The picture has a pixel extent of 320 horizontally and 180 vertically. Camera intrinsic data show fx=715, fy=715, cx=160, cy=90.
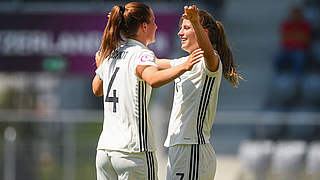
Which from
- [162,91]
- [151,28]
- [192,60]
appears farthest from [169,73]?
[162,91]

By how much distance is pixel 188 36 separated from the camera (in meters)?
3.88

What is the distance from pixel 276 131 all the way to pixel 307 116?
0.43 metres

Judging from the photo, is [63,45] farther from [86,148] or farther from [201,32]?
[201,32]

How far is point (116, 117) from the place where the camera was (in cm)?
373

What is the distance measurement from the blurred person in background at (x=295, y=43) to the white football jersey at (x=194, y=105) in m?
7.08

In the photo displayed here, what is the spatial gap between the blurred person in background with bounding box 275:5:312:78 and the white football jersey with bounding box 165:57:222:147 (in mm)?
7079

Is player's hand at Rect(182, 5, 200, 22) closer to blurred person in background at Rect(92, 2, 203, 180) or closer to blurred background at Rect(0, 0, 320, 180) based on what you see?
blurred person in background at Rect(92, 2, 203, 180)

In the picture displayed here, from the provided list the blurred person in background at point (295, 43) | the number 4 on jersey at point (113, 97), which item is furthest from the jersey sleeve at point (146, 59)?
the blurred person in background at point (295, 43)

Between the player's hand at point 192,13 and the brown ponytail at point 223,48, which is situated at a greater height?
the player's hand at point 192,13

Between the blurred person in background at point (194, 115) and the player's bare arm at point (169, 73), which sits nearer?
the player's bare arm at point (169, 73)

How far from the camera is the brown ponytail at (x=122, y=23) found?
12.3ft

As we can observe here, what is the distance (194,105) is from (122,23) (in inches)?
23.2

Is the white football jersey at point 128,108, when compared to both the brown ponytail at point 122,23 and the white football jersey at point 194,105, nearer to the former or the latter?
the brown ponytail at point 122,23

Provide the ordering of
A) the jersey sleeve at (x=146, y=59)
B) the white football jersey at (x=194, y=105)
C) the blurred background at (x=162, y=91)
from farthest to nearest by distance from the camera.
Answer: the blurred background at (x=162, y=91) → the white football jersey at (x=194, y=105) → the jersey sleeve at (x=146, y=59)
